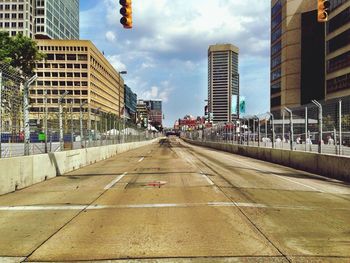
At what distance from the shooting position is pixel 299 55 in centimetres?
9962

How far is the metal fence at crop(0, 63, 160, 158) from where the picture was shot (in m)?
12.4

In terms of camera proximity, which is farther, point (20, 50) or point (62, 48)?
point (62, 48)

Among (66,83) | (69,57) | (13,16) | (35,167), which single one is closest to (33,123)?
(35,167)

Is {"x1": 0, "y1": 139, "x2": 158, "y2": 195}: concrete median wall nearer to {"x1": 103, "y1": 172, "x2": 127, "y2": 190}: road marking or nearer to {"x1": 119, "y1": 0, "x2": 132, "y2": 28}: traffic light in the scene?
{"x1": 103, "y1": 172, "x2": 127, "y2": 190}: road marking

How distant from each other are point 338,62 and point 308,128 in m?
61.2

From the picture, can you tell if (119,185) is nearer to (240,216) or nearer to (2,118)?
(2,118)

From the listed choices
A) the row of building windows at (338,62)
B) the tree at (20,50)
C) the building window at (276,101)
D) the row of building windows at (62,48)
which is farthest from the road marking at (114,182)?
the row of building windows at (62,48)

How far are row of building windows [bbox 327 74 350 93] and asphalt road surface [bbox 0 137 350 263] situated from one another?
63.3 metres

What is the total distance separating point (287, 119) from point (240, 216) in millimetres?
14998

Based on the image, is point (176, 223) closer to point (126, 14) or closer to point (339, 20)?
point (126, 14)

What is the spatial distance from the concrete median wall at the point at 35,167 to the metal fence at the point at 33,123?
0.85 ft

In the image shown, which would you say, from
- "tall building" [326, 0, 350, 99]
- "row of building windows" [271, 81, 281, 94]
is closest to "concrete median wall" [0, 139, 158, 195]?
"tall building" [326, 0, 350, 99]

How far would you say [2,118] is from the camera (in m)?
12.1

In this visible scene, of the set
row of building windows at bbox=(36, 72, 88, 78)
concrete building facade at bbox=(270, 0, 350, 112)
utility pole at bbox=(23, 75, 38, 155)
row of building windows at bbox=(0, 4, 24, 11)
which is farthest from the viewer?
row of building windows at bbox=(0, 4, 24, 11)
